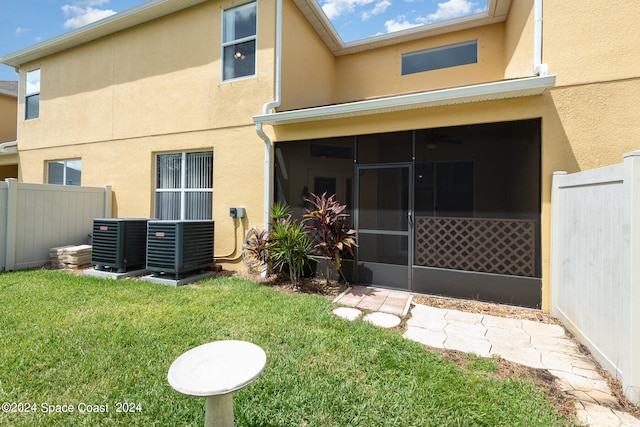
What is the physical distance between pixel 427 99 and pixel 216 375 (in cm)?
442

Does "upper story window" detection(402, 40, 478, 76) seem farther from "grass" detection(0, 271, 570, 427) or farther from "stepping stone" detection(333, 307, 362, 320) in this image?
"grass" detection(0, 271, 570, 427)

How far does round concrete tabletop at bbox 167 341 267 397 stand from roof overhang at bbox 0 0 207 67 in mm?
7677

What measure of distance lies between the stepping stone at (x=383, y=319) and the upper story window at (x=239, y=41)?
5449 mm

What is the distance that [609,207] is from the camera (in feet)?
8.70

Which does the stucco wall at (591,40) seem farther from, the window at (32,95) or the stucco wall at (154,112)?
the window at (32,95)

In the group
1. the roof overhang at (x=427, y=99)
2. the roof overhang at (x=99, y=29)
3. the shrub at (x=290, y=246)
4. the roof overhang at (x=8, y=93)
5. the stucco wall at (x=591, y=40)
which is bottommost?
the shrub at (x=290, y=246)

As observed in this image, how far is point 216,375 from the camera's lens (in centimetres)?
151

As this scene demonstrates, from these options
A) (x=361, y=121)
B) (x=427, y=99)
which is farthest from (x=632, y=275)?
(x=361, y=121)

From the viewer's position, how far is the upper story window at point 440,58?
22.9 ft

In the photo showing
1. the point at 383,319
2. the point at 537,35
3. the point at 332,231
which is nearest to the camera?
the point at 383,319

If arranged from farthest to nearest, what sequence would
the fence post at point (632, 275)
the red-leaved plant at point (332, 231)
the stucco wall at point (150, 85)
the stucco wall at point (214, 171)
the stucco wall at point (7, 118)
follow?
the stucco wall at point (7, 118)
the stucco wall at point (150, 85)
the stucco wall at point (214, 171)
the red-leaved plant at point (332, 231)
the fence post at point (632, 275)

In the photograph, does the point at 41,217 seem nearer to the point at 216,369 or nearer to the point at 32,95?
the point at 32,95

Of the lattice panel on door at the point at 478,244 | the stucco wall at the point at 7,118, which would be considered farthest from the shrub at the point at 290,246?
the stucco wall at the point at 7,118

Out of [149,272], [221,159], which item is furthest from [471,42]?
[149,272]
